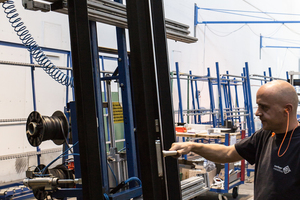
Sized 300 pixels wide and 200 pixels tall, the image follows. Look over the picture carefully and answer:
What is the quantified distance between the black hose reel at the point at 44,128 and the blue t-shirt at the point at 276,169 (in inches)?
64.9

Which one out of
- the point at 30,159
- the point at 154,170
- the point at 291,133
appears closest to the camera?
the point at 154,170

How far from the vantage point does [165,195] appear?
133cm

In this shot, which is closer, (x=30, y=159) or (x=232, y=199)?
(x=232, y=199)

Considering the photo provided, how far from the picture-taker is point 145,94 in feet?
4.27

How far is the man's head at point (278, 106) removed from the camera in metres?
1.68

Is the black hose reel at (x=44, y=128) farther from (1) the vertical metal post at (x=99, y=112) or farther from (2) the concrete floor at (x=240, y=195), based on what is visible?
(2) the concrete floor at (x=240, y=195)

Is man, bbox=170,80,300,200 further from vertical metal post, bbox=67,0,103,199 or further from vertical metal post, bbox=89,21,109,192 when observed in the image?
vertical metal post, bbox=89,21,109,192

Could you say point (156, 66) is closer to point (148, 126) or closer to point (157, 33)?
point (157, 33)

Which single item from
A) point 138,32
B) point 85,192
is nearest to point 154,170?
point 85,192

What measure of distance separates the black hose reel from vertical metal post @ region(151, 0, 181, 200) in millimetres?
1470

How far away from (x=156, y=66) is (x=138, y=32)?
0.60 ft

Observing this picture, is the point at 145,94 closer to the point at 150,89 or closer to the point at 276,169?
the point at 150,89

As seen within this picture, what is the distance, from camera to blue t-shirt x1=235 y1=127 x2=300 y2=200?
63.7 inches

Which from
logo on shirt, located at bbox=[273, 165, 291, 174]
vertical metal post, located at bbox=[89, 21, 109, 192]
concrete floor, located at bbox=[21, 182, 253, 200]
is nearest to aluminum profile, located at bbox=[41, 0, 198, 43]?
vertical metal post, located at bbox=[89, 21, 109, 192]
